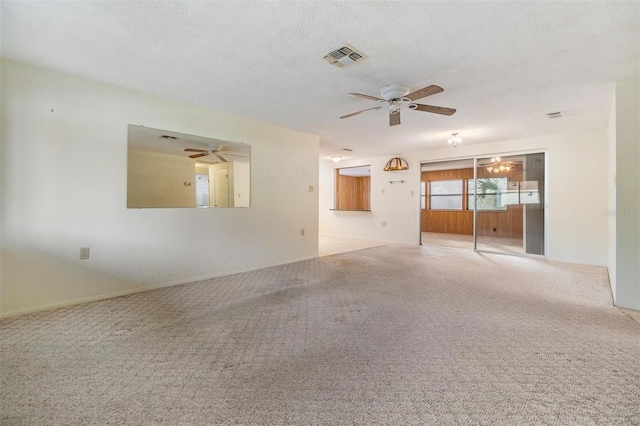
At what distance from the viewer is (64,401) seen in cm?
144

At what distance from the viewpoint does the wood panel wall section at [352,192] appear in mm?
8748

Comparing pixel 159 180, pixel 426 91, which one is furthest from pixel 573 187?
pixel 159 180

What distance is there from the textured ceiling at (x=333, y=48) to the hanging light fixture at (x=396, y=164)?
10.7ft

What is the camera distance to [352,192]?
937cm

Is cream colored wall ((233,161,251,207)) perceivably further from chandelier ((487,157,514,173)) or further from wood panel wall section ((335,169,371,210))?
chandelier ((487,157,514,173))

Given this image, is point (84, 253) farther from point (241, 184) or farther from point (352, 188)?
point (352, 188)

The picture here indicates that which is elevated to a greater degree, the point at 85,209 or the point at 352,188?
the point at 352,188

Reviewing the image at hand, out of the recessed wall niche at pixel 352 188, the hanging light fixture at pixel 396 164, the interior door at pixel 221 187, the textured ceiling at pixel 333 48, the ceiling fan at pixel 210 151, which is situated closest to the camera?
the textured ceiling at pixel 333 48

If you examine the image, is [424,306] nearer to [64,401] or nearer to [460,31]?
[460,31]

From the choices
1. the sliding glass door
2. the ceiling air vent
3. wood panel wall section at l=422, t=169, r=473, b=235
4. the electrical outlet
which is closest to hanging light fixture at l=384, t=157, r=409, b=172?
the sliding glass door

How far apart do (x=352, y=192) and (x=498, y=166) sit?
4.40 meters

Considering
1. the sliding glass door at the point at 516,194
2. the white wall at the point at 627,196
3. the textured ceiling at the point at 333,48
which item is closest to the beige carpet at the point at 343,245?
the sliding glass door at the point at 516,194

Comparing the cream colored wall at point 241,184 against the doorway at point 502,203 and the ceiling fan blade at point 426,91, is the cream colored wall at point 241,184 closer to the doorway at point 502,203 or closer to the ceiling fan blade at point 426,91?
the ceiling fan blade at point 426,91

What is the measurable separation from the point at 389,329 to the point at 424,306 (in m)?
0.70
